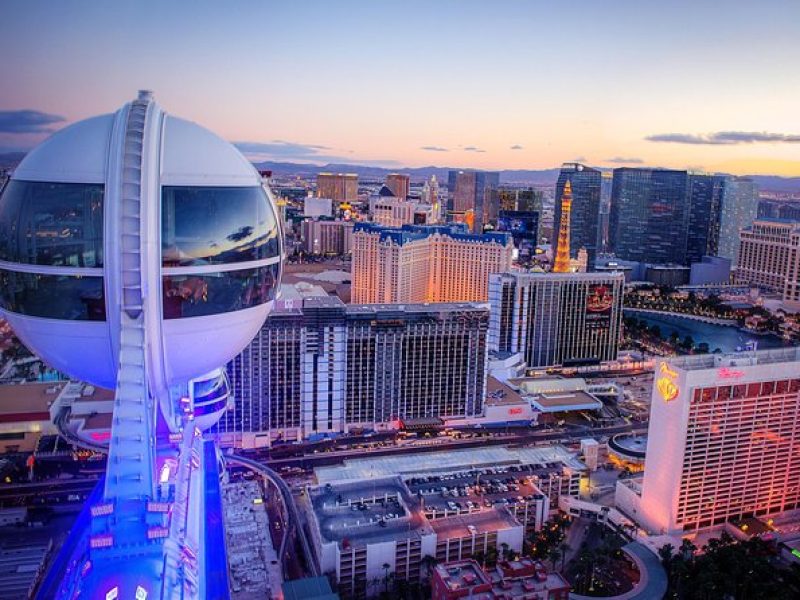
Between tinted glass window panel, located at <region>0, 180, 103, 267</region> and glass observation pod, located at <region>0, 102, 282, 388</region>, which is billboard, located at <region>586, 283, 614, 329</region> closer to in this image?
glass observation pod, located at <region>0, 102, 282, 388</region>

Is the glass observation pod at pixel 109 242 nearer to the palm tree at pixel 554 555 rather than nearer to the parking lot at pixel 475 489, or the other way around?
the palm tree at pixel 554 555

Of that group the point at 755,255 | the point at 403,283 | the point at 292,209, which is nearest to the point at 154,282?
the point at 403,283

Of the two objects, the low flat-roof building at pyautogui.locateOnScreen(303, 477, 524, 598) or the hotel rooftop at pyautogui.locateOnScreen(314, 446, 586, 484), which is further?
the hotel rooftop at pyautogui.locateOnScreen(314, 446, 586, 484)

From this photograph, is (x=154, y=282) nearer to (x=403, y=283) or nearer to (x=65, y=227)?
(x=65, y=227)

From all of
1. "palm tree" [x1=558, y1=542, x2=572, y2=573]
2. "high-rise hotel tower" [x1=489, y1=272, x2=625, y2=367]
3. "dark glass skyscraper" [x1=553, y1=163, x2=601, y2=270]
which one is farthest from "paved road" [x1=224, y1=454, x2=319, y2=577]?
"dark glass skyscraper" [x1=553, y1=163, x2=601, y2=270]

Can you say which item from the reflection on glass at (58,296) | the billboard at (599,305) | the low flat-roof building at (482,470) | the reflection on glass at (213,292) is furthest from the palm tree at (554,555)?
the billboard at (599,305)
